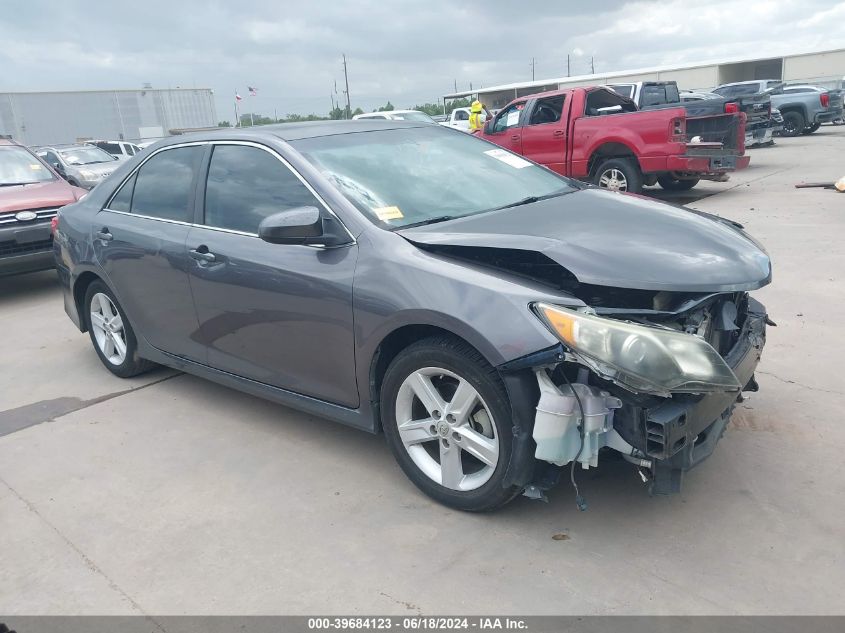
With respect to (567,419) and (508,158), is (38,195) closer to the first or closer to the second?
(508,158)

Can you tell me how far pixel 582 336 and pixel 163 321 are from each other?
2768mm

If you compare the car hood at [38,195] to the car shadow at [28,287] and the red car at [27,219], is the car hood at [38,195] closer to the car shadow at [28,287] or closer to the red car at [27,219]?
the red car at [27,219]

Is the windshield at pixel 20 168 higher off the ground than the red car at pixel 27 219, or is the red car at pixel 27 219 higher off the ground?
the windshield at pixel 20 168

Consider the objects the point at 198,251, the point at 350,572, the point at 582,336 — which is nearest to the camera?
the point at 582,336

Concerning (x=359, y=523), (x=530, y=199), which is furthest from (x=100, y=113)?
(x=359, y=523)

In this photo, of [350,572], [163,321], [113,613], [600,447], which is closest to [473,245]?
[600,447]

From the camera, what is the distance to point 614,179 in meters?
10.7

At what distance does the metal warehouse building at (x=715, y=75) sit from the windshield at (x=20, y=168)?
28.4m

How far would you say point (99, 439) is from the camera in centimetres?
414

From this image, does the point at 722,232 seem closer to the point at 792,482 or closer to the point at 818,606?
the point at 792,482

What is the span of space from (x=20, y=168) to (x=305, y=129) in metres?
6.04

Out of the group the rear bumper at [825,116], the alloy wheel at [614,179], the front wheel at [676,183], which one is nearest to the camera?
the alloy wheel at [614,179]

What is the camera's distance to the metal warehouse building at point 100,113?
4178cm

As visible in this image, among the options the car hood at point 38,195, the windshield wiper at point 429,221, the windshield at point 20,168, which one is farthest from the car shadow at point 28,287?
the windshield wiper at point 429,221
